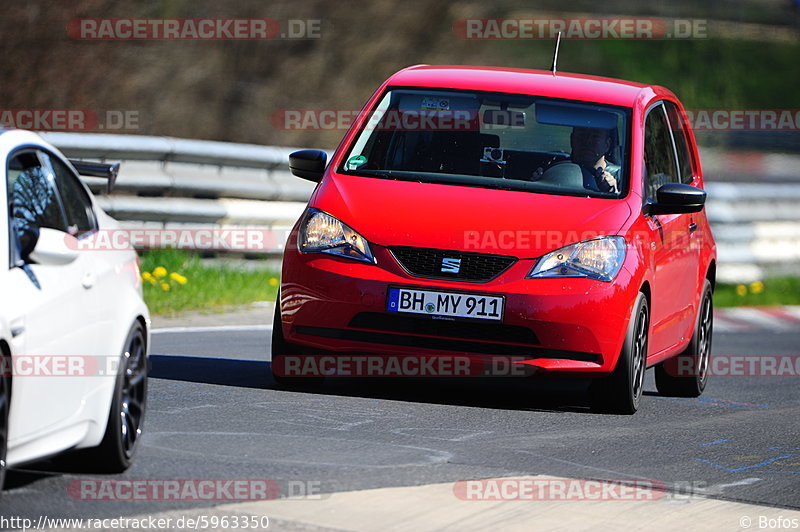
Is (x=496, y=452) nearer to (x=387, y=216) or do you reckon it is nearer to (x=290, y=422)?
(x=290, y=422)

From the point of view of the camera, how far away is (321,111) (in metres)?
23.7

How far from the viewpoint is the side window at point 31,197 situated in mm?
5770

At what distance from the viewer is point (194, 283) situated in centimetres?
1398

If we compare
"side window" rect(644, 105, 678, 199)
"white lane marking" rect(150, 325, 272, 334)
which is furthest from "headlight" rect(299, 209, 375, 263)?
"white lane marking" rect(150, 325, 272, 334)

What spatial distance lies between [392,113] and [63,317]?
13.6 ft

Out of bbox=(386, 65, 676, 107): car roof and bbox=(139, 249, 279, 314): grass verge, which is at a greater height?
bbox=(386, 65, 676, 107): car roof

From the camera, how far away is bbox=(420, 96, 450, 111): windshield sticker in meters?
9.66

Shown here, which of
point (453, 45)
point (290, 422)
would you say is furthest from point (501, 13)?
point (290, 422)

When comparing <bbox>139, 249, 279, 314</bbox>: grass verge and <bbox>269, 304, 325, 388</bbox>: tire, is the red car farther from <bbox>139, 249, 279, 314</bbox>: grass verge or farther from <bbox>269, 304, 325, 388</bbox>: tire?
<bbox>139, 249, 279, 314</bbox>: grass verge

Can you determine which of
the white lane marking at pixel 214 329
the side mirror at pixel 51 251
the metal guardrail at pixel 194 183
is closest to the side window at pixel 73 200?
the side mirror at pixel 51 251

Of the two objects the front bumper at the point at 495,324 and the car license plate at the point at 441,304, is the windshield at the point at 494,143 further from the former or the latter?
the car license plate at the point at 441,304

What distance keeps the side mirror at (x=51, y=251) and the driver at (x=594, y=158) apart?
4070mm

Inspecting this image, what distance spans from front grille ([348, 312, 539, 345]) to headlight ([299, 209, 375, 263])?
330 millimetres

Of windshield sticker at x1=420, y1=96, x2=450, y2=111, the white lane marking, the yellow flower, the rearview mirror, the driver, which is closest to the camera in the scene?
the driver
